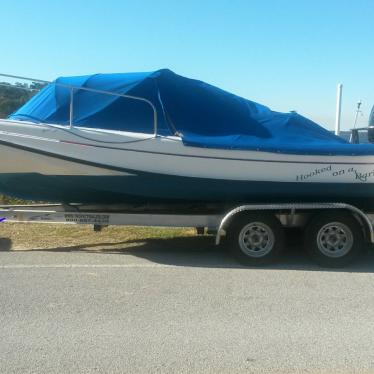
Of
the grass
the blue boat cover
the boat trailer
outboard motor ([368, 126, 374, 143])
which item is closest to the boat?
the blue boat cover

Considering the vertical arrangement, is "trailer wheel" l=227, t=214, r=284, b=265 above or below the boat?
below

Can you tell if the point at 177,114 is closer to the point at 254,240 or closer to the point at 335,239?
the point at 254,240

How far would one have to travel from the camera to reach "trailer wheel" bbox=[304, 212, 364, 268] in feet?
22.8

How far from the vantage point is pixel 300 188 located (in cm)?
708

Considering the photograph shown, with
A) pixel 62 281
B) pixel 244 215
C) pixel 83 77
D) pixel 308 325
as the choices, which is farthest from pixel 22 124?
pixel 308 325

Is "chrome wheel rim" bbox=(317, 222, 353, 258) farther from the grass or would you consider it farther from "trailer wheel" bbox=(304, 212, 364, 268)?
the grass

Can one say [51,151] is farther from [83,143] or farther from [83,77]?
[83,77]

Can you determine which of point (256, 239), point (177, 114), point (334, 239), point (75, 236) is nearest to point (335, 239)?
point (334, 239)

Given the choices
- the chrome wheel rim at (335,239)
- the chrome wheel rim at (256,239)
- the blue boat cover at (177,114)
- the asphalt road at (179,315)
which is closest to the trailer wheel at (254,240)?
the chrome wheel rim at (256,239)

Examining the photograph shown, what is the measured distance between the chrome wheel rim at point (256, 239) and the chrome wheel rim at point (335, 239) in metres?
0.66

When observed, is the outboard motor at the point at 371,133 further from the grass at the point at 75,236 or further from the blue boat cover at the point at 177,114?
the grass at the point at 75,236

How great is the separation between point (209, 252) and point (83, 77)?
320 centimetres

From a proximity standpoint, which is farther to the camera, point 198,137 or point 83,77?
point 83,77

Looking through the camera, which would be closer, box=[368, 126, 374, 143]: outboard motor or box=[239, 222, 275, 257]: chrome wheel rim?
box=[239, 222, 275, 257]: chrome wheel rim
